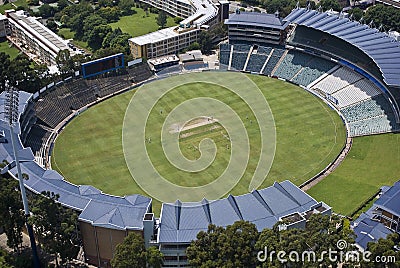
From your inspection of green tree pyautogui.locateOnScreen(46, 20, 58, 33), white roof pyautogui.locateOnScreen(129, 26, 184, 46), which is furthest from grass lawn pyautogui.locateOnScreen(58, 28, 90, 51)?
white roof pyautogui.locateOnScreen(129, 26, 184, 46)

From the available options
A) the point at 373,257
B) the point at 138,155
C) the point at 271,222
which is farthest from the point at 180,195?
the point at 373,257

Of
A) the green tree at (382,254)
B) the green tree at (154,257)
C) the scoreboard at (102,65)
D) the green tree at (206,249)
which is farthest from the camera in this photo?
the scoreboard at (102,65)

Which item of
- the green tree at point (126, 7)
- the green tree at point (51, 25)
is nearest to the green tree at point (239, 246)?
the green tree at point (51, 25)

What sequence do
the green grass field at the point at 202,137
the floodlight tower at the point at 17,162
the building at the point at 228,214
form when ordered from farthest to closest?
the green grass field at the point at 202,137 → the building at the point at 228,214 → the floodlight tower at the point at 17,162

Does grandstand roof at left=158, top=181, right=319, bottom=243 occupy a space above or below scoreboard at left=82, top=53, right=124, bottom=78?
above

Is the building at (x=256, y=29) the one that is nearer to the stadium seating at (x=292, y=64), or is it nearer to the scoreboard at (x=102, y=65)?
the stadium seating at (x=292, y=64)

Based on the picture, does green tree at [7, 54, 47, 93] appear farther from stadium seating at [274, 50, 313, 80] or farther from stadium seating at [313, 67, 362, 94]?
stadium seating at [313, 67, 362, 94]

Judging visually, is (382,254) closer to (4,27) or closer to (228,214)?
(228,214)
